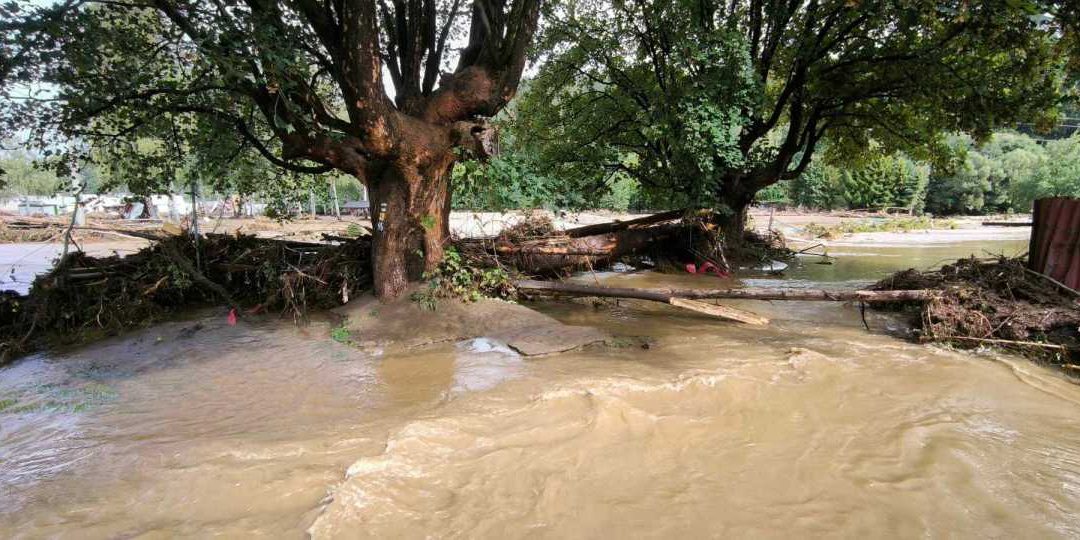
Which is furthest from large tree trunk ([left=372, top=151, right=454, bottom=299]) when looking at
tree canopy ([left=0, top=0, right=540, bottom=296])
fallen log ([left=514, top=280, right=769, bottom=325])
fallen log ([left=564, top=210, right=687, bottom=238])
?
fallen log ([left=564, top=210, right=687, bottom=238])

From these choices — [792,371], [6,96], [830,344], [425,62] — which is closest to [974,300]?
[830,344]

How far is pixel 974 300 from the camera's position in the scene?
6449 millimetres

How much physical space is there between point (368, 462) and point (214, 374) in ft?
9.89

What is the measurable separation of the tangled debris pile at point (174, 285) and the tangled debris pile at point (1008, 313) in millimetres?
8371

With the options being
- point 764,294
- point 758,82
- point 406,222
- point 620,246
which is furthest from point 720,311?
point 758,82

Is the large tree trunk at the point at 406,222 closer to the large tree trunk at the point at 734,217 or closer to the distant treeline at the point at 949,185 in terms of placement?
the large tree trunk at the point at 734,217

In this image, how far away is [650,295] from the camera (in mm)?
7051

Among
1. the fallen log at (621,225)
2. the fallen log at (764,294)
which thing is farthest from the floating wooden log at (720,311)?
the fallen log at (621,225)

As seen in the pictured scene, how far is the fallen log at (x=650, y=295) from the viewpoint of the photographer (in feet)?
22.2

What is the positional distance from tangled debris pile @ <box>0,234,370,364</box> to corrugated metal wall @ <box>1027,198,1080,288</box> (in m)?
9.74

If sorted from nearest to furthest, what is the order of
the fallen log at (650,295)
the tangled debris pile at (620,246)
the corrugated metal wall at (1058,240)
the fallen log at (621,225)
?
the corrugated metal wall at (1058,240)
the fallen log at (650,295)
the tangled debris pile at (620,246)
the fallen log at (621,225)

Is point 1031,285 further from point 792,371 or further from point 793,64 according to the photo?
point 793,64

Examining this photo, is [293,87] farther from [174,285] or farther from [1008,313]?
[1008,313]

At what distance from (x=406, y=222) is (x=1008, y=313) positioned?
8173mm
